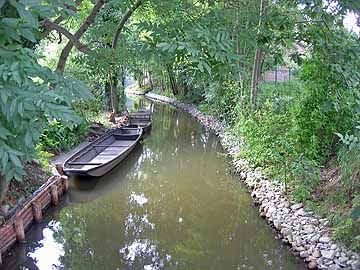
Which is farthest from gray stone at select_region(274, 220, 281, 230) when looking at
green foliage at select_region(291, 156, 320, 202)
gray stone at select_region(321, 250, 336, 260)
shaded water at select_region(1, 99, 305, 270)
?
gray stone at select_region(321, 250, 336, 260)

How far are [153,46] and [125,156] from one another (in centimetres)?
799

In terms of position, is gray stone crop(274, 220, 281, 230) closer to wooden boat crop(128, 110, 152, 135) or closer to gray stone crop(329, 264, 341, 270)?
gray stone crop(329, 264, 341, 270)

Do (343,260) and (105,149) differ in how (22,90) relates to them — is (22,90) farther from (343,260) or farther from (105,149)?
(105,149)

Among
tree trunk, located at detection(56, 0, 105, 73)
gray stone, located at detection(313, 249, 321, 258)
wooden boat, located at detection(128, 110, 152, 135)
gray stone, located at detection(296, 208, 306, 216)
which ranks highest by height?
tree trunk, located at detection(56, 0, 105, 73)

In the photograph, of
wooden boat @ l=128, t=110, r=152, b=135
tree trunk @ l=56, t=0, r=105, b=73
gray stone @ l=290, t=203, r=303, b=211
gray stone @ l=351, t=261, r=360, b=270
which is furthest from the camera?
wooden boat @ l=128, t=110, r=152, b=135

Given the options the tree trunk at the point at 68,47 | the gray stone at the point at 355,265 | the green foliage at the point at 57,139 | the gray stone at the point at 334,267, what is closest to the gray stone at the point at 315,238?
the gray stone at the point at 334,267

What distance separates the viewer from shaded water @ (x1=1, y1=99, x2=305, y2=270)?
18.5 feet

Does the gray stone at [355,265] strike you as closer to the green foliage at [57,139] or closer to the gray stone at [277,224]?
the gray stone at [277,224]

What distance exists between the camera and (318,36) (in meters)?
3.74

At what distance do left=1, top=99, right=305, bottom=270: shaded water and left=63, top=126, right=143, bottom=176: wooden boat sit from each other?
1.43 ft

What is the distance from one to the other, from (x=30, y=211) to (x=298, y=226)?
184 inches

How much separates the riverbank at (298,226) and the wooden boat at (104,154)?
3.47m

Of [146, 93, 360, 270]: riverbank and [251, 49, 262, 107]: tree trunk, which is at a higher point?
[251, 49, 262, 107]: tree trunk

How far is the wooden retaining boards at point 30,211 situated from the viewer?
5.59m
